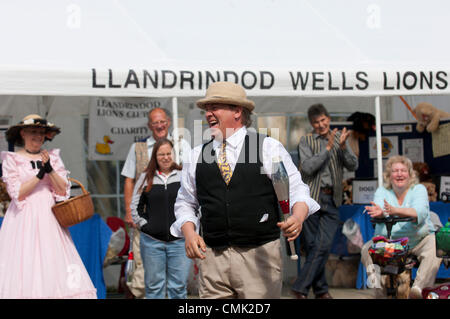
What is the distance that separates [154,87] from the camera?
249 inches

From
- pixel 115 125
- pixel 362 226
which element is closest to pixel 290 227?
pixel 362 226

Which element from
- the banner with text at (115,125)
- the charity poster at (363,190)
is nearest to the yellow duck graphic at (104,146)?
the banner with text at (115,125)

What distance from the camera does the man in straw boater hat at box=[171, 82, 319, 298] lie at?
3.48 m

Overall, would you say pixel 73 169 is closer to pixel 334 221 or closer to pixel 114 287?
pixel 114 287

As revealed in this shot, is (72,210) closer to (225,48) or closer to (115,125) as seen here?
(225,48)

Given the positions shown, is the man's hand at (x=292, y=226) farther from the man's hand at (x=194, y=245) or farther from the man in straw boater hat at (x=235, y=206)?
the man's hand at (x=194, y=245)

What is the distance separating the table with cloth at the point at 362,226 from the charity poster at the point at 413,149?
1.21m

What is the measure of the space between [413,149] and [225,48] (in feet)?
9.48

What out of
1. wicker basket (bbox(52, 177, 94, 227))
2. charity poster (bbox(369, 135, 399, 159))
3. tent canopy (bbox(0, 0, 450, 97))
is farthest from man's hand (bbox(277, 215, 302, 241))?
charity poster (bbox(369, 135, 399, 159))

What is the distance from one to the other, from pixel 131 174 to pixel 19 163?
119cm

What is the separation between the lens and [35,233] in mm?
5660

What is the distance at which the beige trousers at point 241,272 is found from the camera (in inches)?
137

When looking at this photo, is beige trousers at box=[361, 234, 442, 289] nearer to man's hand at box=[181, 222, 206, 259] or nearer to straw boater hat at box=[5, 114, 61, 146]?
man's hand at box=[181, 222, 206, 259]
